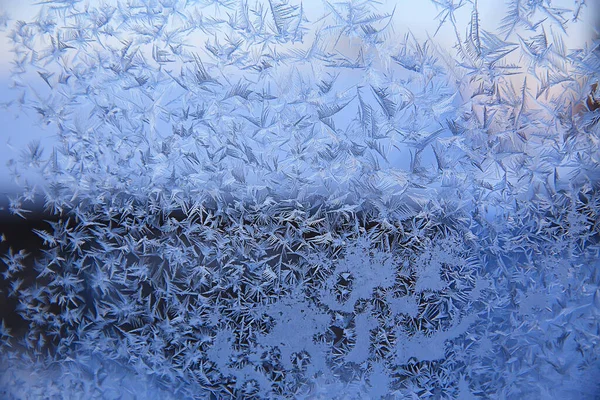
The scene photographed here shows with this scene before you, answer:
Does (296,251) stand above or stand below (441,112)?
below

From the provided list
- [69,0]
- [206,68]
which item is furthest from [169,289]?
[69,0]

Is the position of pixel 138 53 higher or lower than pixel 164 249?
higher

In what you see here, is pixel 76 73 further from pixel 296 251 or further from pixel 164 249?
pixel 296 251

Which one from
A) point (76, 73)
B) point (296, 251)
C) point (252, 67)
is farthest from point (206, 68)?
point (296, 251)

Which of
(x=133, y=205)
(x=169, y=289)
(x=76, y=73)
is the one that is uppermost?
(x=76, y=73)

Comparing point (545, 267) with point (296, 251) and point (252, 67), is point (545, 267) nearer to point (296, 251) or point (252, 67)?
point (296, 251)
